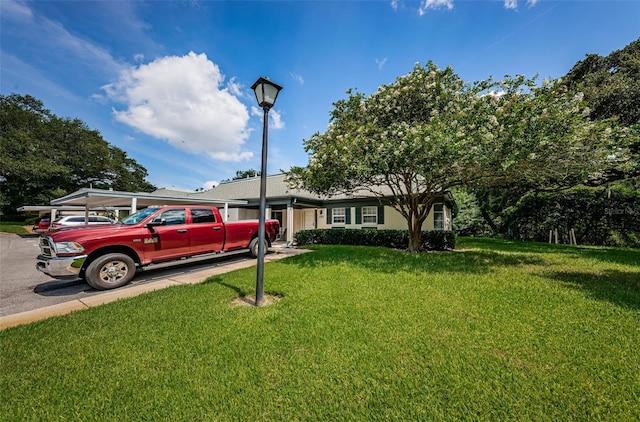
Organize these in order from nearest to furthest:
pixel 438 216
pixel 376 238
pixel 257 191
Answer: pixel 376 238, pixel 438 216, pixel 257 191

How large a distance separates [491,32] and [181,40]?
911 cm

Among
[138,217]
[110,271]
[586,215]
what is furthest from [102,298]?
[586,215]

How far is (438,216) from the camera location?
12812mm

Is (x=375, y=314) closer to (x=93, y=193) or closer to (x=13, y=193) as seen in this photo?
(x=93, y=193)

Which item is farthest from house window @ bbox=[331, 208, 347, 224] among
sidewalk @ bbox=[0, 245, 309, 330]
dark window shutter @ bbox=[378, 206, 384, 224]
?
sidewalk @ bbox=[0, 245, 309, 330]

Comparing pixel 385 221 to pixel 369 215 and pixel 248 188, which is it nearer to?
pixel 369 215

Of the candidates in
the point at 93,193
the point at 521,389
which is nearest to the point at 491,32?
the point at 521,389

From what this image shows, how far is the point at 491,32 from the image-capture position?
678cm

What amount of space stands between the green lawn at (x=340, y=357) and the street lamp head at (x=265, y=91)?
11.6 feet

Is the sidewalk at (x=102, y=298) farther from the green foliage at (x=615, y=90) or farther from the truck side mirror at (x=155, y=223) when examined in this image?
the green foliage at (x=615, y=90)

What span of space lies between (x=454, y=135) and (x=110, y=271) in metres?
8.62

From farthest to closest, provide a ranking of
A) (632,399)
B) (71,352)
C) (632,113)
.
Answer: (632,113) < (71,352) < (632,399)

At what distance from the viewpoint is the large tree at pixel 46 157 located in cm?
2486

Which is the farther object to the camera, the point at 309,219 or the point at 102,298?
the point at 309,219
